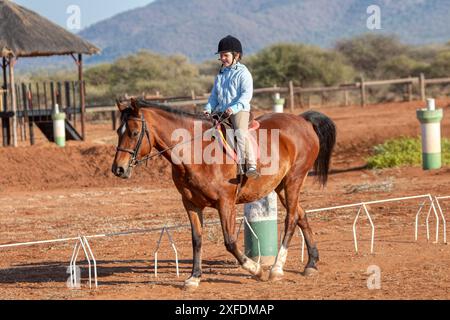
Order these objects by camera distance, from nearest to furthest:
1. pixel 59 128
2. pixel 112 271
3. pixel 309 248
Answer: pixel 309 248
pixel 112 271
pixel 59 128

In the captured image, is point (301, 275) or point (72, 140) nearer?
point (301, 275)

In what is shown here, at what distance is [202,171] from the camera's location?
10.0 m

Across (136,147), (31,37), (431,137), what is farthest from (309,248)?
(31,37)

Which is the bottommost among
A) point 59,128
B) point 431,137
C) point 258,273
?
point 258,273

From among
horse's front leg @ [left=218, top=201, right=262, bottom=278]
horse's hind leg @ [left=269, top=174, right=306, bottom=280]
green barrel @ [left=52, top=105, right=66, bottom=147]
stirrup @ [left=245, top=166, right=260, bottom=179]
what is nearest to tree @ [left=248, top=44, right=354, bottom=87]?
green barrel @ [left=52, top=105, right=66, bottom=147]

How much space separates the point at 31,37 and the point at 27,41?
1.15ft

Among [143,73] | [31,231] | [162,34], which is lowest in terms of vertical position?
[31,231]

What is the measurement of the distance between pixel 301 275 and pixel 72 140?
716 inches

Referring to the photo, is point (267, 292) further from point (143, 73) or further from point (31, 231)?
point (143, 73)

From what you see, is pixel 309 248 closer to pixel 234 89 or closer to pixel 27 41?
pixel 234 89

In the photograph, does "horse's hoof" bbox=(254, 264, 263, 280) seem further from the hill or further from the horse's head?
the hill

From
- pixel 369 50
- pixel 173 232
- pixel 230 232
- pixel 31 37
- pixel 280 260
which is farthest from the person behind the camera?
pixel 369 50

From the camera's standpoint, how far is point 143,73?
2469 inches

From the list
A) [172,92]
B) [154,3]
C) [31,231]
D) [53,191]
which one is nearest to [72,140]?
[53,191]
